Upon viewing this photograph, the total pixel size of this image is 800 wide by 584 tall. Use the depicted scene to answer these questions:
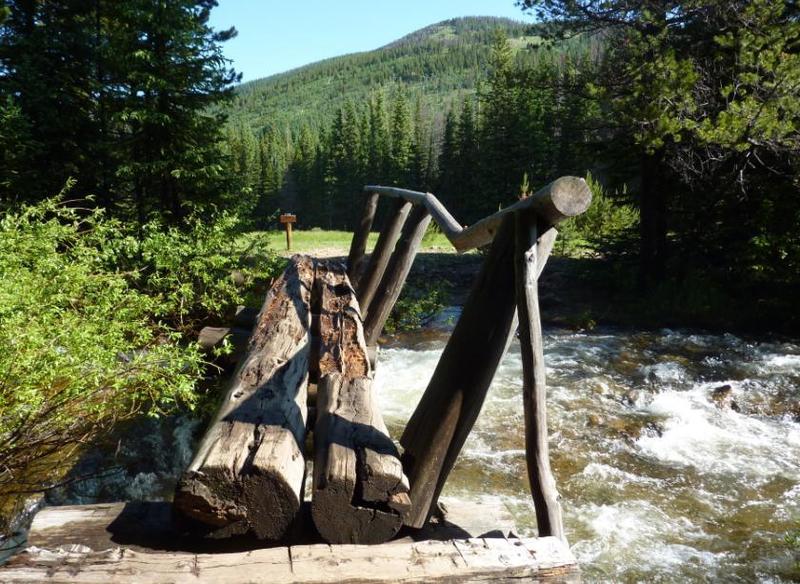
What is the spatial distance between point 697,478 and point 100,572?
527 cm

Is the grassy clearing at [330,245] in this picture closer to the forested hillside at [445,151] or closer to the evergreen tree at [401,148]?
the forested hillside at [445,151]

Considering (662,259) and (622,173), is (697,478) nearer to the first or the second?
(662,259)

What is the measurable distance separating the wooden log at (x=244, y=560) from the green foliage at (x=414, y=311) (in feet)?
27.8

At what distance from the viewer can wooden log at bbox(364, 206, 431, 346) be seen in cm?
567

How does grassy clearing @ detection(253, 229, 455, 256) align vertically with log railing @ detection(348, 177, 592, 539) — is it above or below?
below

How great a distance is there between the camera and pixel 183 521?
2070 millimetres

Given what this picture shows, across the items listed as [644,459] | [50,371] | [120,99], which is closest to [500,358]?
[50,371]

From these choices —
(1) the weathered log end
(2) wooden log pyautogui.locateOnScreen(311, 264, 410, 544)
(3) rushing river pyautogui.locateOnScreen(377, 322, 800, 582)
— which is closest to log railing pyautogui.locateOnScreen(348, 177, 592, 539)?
(1) the weathered log end

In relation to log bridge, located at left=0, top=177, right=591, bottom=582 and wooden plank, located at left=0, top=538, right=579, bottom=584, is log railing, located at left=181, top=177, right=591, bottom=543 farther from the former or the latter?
wooden plank, located at left=0, top=538, right=579, bottom=584

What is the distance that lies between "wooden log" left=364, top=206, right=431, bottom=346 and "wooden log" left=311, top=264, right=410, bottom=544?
2620 millimetres

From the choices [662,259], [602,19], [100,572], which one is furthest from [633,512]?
[602,19]

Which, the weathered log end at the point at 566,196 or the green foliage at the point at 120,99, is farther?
the green foliage at the point at 120,99

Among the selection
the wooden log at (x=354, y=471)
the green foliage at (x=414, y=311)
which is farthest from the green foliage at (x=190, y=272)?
the wooden log at (x=354, y=471)

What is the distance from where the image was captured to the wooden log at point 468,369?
2.68 m
